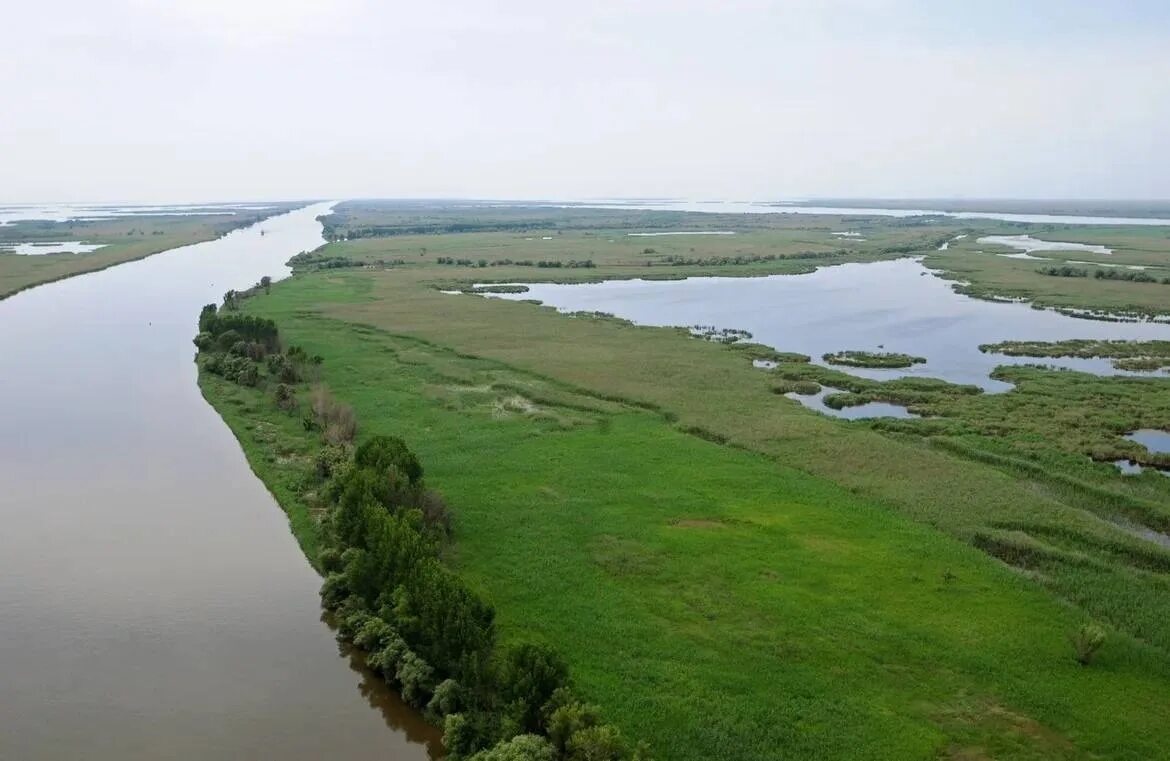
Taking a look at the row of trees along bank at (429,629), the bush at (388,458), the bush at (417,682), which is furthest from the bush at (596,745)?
the bush at (388,458)

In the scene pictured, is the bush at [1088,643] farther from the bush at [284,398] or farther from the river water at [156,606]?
the bush at [284,398]

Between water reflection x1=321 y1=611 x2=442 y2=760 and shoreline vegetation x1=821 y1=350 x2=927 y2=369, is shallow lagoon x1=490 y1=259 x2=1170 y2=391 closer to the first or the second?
shoreline vegetation x1=821 y1=350 x2=927 y2=369

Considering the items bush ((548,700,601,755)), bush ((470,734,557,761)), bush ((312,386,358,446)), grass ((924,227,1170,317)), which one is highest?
grass ((924,227,1170,317))

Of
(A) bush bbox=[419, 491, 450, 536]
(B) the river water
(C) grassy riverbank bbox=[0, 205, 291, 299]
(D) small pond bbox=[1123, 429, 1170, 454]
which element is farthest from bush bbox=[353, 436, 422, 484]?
(C) grassy riverbank bbox=[0, 205, 291, 299]

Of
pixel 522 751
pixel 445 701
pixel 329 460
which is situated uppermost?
pixel 329 460

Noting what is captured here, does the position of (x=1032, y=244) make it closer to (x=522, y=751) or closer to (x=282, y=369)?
(x=282, y=369)

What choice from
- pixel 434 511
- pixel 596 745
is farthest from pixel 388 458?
pixel 596 745
